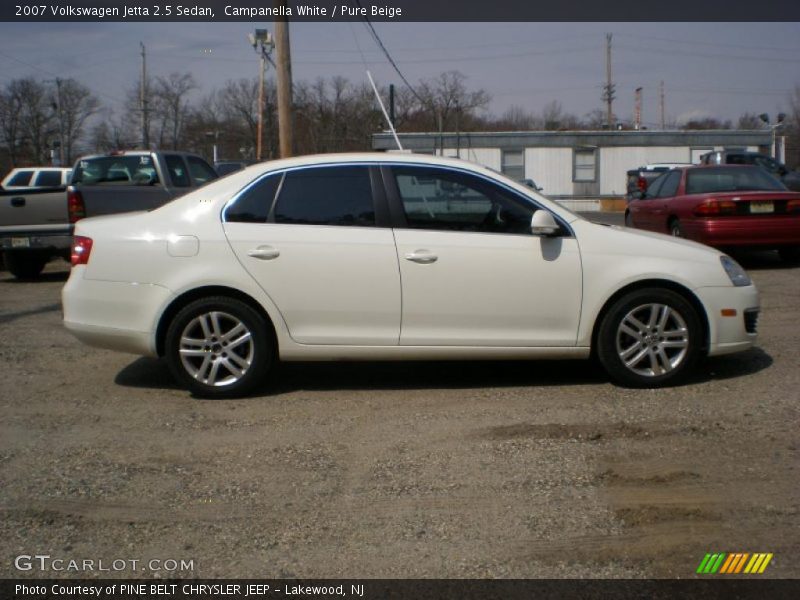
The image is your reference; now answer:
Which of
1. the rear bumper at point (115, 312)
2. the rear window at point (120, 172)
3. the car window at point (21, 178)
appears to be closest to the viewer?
the rear bumper at point (115, 312)

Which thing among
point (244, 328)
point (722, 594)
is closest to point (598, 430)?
point (722, 594)

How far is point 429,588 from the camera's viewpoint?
3295mm

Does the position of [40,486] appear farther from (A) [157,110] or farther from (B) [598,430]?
(A) [157,110]

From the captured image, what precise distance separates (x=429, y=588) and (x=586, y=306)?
114 inches

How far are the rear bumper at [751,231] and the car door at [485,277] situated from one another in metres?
6.17

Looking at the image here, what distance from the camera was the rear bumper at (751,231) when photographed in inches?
440

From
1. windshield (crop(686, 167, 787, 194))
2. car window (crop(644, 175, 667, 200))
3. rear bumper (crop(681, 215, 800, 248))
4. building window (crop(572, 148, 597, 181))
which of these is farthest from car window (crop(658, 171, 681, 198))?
→ building window (crop(572, 148, 597, 181))

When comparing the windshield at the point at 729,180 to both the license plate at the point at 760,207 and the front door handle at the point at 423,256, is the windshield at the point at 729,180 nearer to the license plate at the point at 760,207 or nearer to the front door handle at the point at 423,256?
the license plate at the point at 760,207

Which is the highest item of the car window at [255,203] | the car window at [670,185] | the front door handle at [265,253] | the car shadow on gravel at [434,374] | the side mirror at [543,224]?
the car window at [670,185]

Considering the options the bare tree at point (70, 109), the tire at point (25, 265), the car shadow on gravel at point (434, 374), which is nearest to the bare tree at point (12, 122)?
the bare tree at point (70, 109)

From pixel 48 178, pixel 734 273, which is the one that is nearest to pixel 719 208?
pixel 734 273

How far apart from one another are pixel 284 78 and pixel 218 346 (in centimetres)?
946

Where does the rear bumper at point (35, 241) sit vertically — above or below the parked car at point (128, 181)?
below

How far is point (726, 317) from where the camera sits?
5.87 meters
